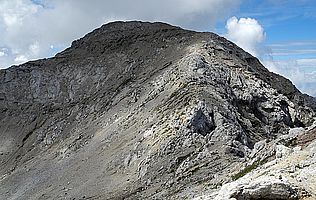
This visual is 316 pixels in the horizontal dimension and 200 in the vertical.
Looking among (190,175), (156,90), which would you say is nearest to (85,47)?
(156,90)

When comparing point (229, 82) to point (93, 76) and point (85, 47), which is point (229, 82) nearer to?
point (93, 76)

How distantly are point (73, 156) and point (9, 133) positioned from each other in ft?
91.8

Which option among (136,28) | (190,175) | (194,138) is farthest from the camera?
(136,28)

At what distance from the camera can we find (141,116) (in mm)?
82438

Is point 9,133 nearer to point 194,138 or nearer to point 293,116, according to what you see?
point 194,138

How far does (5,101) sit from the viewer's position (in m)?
117

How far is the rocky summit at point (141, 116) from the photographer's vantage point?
6625cm

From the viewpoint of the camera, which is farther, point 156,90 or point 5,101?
point 5,101

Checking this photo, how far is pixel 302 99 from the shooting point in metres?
98.7

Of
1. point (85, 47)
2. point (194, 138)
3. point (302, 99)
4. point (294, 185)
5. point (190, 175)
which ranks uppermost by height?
point (85, 47)

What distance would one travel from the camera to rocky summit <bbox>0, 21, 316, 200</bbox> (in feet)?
217

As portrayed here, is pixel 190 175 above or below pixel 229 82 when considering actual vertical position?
below

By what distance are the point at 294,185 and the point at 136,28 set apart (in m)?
96.8

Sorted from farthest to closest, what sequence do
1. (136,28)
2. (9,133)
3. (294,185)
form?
(136,28) → (9,133) → (294,185)
